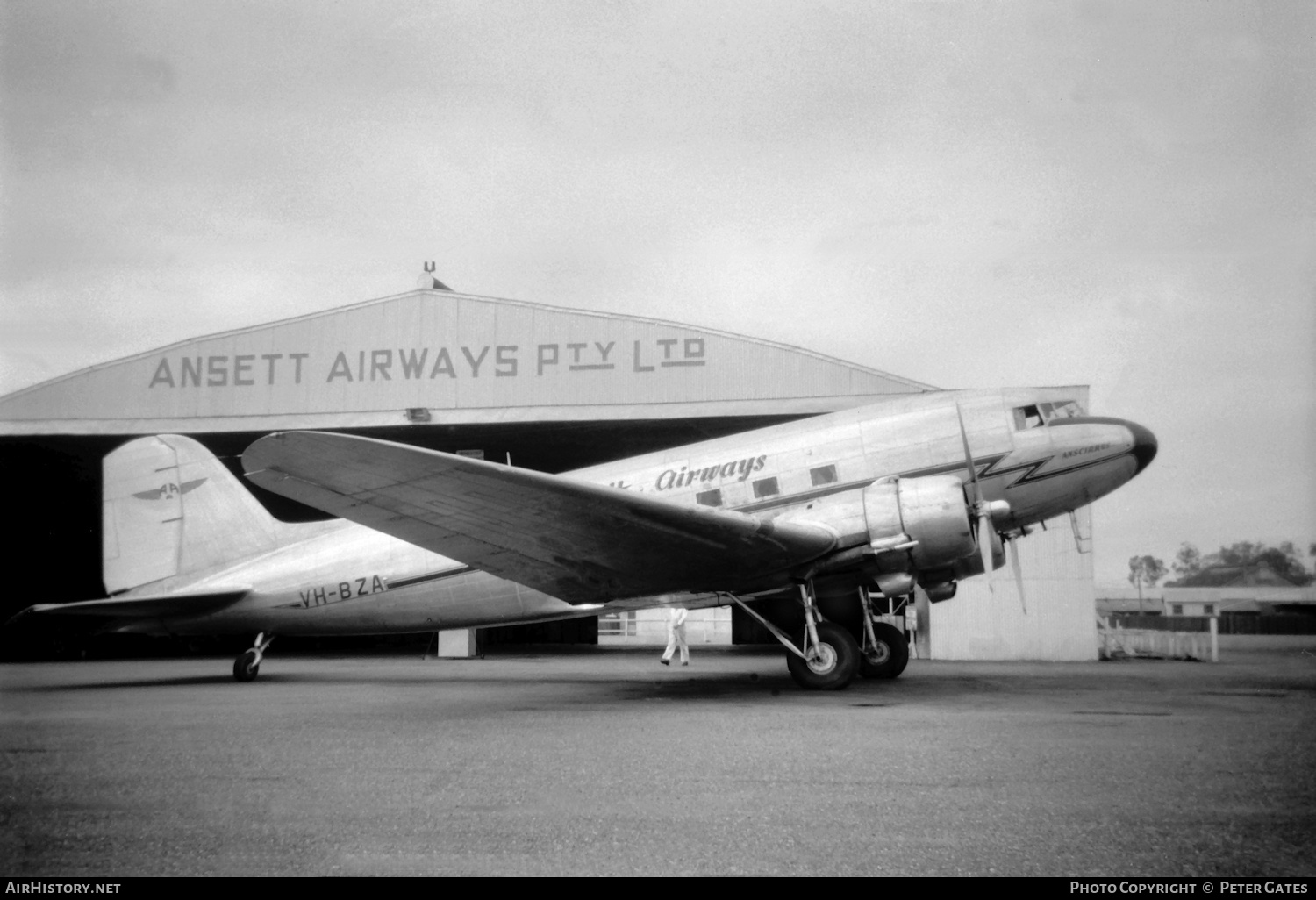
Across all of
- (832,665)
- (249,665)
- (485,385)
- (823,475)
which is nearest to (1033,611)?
(823,475)

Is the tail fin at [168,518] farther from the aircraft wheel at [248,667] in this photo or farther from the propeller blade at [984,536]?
the propeller blade at [984,536]

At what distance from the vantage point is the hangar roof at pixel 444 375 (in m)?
19.6

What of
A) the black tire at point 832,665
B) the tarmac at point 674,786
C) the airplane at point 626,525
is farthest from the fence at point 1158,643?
the black tire at point 832,665

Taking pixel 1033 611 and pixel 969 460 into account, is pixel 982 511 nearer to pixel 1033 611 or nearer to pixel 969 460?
pixel 969 460

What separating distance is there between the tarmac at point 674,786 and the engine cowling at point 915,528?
1430mm

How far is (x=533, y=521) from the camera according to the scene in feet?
29.6

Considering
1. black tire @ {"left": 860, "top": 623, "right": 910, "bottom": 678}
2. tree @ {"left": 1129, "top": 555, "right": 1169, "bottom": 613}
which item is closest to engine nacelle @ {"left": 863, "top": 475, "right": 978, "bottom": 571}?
tree @ {"left": 1129, "top": 555, "right": 1169, "bottom": 613}

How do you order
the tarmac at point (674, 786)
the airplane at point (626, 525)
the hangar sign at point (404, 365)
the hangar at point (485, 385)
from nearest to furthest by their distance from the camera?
1. the tarmac at point (674, 786)
2. the airplane at point (626, 525)
3. the hangar at point (485, 385)
4. the hangar sign at point (404, 365)

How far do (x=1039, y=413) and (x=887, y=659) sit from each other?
3.79 metres

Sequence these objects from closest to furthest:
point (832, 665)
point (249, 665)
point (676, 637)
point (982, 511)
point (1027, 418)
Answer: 1. point (832, 665)
2. point (982, 511)
3. point (1027, 418)
4. point (249, 665)
5. point (676, 637)
